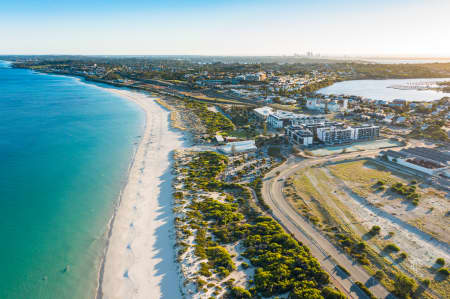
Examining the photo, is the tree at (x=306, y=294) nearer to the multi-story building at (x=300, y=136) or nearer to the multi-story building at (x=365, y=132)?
the multi-story building at (x=300, y=136)

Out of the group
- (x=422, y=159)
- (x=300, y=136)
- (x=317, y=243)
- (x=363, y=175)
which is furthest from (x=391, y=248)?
(x=300, y=136)

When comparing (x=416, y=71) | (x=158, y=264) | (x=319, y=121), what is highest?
(x=416, y=71)

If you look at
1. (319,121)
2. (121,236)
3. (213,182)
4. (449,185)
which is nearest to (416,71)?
(319,121)

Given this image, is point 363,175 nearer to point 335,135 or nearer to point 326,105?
point 335,135

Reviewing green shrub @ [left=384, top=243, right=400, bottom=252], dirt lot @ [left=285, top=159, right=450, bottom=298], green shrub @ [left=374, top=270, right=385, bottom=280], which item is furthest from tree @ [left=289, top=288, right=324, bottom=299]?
green shrub @ [left=384, top=243, right=400, bottom=252]

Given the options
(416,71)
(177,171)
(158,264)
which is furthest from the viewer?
(416,71)

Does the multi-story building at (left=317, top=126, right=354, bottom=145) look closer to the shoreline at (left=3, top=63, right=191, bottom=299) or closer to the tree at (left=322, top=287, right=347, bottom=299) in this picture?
the shoreline at (left=3, top=63, right=191, bottom=299)

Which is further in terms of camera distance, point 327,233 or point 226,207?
point 226,207

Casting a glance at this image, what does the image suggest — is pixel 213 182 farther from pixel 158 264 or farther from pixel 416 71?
pixel 416 71
